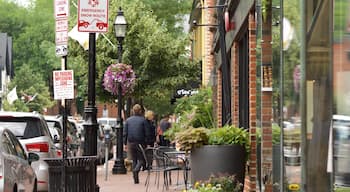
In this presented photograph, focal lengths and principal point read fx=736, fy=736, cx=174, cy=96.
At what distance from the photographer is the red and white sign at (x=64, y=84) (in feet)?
34.5

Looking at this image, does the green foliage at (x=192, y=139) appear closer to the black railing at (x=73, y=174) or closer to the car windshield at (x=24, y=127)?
the black railing at (x=73, y=174)

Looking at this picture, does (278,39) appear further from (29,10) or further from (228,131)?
(29,10)

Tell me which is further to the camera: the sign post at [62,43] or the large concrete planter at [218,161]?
the sign post at [62,43]

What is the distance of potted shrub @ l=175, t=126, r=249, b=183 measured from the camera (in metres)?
10.2

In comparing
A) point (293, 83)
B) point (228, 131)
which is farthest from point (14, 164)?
point (293, 83)

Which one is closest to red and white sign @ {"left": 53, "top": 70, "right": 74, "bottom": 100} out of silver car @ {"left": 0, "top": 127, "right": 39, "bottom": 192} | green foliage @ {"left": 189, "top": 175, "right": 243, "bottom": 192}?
silver car @ {"left": 0, "top": 127, "right": 39, "bottom": 192}

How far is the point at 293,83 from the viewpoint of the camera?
5.61 m

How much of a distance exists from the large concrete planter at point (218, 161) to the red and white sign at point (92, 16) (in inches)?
96.0

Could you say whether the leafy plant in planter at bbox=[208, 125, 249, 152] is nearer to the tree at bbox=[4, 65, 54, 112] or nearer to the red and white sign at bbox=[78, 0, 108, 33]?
the red and white sign at bbox=[78, 0, 108, 33]

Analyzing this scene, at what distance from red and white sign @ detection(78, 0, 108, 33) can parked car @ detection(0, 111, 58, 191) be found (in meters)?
4.18

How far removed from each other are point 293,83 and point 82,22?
19.7 ft

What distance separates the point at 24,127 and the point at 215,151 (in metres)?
5.97

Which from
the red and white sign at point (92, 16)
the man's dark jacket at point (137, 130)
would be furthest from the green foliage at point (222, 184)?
the man's dark jacket at point (137, 130)

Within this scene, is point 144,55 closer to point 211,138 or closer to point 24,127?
point 24,127
